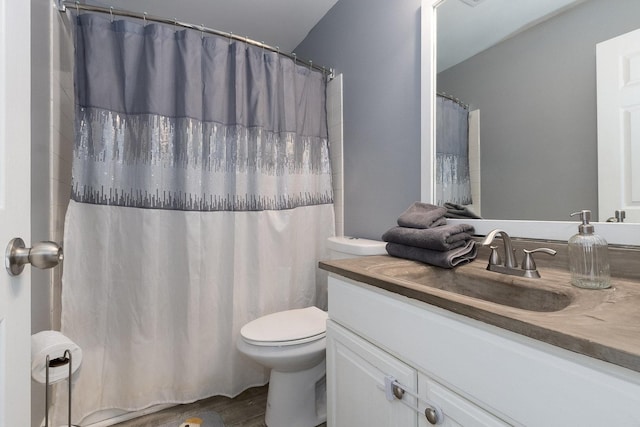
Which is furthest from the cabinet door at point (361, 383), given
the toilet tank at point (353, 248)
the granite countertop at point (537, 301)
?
the toilet tank at point (353, 248)

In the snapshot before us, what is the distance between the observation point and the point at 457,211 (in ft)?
3.82

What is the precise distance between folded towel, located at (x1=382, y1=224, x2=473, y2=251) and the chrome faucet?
11 centimetres

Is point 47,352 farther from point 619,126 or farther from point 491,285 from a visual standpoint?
point 619,126

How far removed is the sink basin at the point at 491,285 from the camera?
28.2 inches

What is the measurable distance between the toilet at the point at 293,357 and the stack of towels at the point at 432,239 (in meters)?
0.30

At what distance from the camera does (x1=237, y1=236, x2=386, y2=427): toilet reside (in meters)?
1.19

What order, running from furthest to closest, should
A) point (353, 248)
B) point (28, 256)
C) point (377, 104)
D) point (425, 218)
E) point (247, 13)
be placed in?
1. point (247, 13)
2. point (377, 104)
3. point (353, 248)
4. point (425, 218)
5. point (28, 256)

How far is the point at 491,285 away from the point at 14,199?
3.67 ft

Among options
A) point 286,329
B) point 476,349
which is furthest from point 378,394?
point 286,329

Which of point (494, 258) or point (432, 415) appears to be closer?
point (432, 415)

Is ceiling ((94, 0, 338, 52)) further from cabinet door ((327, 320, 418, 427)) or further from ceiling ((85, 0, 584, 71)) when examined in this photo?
cabinet door ((327, 320, 418, 427))

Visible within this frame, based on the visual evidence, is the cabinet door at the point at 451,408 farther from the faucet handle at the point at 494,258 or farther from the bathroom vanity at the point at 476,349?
the faucet handle at the point at 494,258

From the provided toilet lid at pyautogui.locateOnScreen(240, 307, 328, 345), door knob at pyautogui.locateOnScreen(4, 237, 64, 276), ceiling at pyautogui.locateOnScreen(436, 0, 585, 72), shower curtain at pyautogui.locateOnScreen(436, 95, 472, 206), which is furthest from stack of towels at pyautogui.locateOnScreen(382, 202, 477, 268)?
door knob at pyautogui.locateOnScreen(4, 237, 64, 276)

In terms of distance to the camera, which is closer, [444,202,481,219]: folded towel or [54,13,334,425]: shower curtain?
[444,202,481,219]: folded towel
